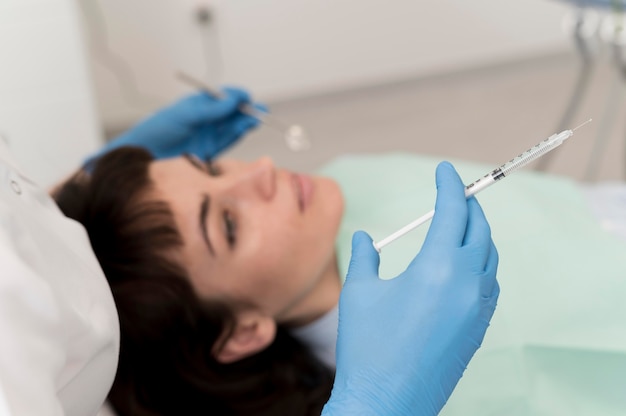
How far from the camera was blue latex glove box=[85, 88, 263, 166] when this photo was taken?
1.57 metres

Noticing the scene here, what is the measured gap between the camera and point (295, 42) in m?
2.56

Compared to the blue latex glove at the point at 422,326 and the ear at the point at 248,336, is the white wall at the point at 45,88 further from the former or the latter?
the blue latex glove at the point at 422,326

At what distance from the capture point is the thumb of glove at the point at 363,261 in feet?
2.35

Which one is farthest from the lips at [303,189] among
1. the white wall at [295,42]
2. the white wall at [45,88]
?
the white wall at [295,42]

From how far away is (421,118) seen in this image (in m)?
2.61

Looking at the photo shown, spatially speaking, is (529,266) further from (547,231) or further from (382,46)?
(382,46)

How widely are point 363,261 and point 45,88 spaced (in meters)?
1.23

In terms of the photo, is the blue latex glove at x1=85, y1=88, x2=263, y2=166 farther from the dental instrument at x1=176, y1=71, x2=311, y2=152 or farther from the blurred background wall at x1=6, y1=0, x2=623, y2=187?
the blurred background wall at x1=6, y1=0, x2=623, y2=187

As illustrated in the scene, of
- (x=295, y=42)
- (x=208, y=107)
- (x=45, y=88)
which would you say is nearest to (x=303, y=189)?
(x=208, y=107)

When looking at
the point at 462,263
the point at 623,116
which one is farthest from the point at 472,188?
the point at 623,116

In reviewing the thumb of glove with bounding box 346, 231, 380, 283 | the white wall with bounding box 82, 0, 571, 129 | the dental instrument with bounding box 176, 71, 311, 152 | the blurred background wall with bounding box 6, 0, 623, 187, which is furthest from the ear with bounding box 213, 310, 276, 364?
the white wall with bounding box 82, 0, 571, 129

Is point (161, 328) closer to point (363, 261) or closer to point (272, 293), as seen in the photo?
point (272, 293)

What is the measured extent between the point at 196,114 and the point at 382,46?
128 centimetres

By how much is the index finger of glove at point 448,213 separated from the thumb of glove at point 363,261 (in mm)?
68
